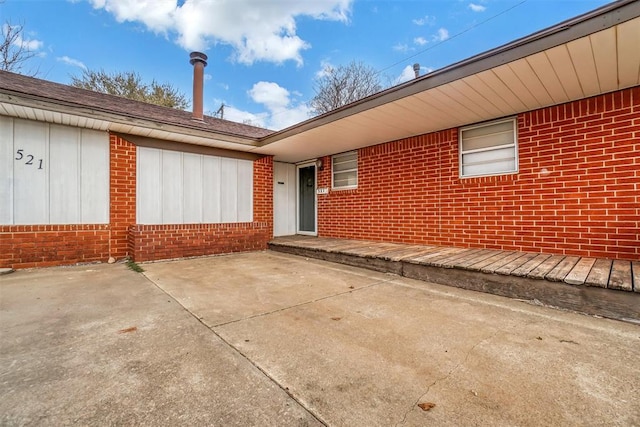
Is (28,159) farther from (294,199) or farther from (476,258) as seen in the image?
(476,258)

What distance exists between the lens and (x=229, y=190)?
21.5ft

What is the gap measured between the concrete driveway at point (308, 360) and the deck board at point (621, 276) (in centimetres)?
33

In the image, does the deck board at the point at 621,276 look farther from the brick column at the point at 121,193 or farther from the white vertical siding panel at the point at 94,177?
the white vertical siding panel at the point at 94,177

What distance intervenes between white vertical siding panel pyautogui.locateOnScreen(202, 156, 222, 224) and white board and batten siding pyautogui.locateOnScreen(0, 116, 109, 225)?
174 centimetres

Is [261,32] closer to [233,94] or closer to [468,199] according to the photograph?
[233,94]

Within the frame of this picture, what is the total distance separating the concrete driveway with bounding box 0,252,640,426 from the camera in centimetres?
131

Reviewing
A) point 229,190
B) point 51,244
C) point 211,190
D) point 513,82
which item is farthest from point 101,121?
point 513,82

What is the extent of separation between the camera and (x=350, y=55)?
15750 millimetres

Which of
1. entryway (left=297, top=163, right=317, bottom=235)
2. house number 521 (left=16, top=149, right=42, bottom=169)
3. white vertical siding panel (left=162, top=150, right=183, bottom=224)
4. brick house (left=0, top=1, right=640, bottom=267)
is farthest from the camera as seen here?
entryway (left=297, top=163, right=317, bottom=235)

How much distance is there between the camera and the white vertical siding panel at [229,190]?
6.44 metres

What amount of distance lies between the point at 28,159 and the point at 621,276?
7956 millimetres

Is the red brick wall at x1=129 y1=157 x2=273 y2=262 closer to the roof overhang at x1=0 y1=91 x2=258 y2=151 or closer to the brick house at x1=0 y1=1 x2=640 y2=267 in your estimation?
the brick house at x1=0 y1=1 x2=640 y2=267

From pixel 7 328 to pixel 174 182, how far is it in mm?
3898

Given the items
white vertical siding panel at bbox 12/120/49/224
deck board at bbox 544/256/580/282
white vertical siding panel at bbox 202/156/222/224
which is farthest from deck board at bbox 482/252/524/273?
white vertical siding panel at bbox 12/120/49/224
